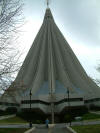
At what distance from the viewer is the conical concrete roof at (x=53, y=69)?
54.3 metres

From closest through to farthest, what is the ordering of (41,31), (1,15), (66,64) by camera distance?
(1,15) < (66,64) < (41,31)

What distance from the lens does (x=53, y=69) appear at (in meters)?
61.9

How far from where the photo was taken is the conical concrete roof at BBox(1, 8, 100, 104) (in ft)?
178

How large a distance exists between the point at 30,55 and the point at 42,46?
4.91 m

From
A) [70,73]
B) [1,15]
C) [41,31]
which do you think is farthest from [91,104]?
[1,15]

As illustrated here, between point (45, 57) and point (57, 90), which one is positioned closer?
point (57, 90)

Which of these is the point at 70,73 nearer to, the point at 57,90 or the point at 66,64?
the point at 66,64

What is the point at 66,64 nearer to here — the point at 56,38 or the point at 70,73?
the point at 70,73

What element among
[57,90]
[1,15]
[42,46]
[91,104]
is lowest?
[91,104]

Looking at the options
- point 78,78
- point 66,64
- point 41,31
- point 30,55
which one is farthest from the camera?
point 41,31

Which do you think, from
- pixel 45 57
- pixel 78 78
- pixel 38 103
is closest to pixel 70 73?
pixel 78 78

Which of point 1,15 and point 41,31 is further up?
point 41,31

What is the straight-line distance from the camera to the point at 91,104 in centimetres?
5097

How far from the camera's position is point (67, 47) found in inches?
2813
